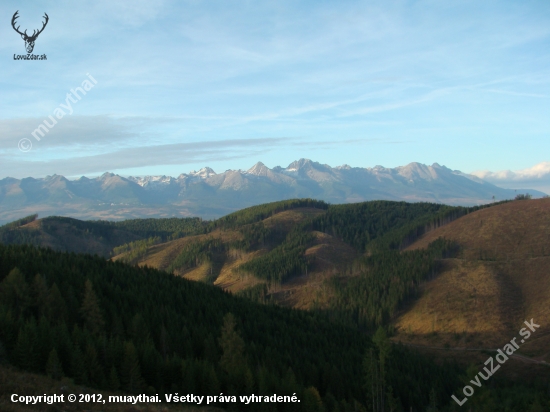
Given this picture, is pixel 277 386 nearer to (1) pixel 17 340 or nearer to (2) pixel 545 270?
(1) pixel 17 340

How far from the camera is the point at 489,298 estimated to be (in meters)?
153

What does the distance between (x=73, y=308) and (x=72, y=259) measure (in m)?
33.6

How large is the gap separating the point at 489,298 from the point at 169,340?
11538 cm

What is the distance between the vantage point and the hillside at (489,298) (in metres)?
137

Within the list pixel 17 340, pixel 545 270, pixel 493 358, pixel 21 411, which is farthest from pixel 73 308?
pixel 545 270

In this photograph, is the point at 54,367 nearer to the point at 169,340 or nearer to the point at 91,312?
the point at 91,312

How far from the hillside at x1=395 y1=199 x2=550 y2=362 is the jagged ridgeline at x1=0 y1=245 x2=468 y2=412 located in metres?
31.9

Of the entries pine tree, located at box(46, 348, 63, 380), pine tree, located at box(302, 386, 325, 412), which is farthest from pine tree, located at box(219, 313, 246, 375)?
pine tree, located at box(46, 348, 63, 380)

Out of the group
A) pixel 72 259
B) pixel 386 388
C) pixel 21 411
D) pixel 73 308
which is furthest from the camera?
pixel 72 259

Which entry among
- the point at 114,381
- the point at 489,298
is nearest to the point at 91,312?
the point at 114,381

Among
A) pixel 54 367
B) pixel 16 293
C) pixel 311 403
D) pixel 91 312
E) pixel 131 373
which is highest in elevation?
pixel 16 293

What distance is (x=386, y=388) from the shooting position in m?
83.9

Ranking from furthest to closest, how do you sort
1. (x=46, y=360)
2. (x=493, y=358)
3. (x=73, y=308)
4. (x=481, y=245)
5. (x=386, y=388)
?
1. (x=481, y=245)
2. (x=493, y=358)
3. (x=386, y=388)
4. (x=73, y=308)
5. (x=46, y=360)

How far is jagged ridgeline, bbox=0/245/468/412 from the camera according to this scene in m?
55.8
